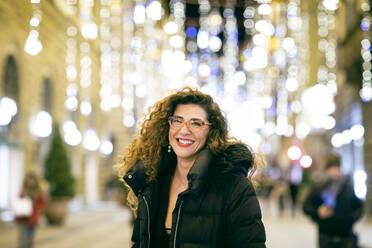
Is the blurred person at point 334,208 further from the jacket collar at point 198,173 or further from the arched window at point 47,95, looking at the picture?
the arched window at point 47,95

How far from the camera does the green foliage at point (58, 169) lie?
1902cm

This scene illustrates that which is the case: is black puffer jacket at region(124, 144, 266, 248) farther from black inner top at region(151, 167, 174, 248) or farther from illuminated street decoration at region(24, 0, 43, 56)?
illuminated street decoration at region(24, 0, 43, 56)

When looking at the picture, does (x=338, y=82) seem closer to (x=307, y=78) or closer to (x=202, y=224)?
(x=307, y=78)

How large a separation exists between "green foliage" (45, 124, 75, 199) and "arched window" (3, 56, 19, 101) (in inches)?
83.2

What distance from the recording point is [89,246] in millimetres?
13734

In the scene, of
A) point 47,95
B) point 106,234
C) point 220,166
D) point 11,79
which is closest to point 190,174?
point 220,166

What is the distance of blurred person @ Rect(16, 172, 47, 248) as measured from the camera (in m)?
10.6

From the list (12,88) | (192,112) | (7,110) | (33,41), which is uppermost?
(33,41)

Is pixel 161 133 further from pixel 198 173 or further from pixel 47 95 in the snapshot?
pixel 47 95

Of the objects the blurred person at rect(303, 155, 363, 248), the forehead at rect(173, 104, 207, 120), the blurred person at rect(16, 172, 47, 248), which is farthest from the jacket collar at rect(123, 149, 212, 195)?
the blurred person at rect(16, 172, 47, 248)

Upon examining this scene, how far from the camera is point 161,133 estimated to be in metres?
4.06

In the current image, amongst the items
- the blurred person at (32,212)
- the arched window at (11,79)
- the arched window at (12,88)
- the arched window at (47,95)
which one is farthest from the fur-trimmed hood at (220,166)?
the arched window at (47,95)

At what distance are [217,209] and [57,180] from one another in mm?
16524

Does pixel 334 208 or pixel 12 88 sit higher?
pixel 12 88
